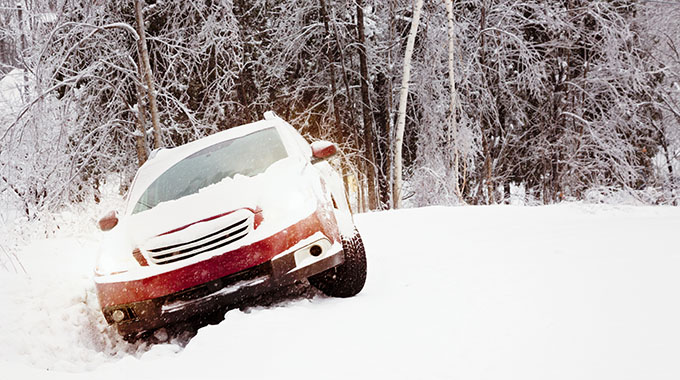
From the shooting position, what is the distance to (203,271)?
3.04 metres

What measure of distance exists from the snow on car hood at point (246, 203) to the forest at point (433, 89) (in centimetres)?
680

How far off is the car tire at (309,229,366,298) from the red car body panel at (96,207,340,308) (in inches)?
17.7

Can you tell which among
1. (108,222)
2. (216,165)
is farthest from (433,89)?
(108,222)

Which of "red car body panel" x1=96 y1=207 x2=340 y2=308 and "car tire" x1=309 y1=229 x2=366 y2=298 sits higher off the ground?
"red car body panel" x1=96 y1=207 x2=340 y2=308

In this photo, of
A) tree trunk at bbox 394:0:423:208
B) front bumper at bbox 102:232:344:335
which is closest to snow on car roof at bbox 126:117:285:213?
front bumper at bbox 102:232:344:335

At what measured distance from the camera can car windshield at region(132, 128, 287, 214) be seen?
155 inches

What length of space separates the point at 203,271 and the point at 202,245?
7.7 inches

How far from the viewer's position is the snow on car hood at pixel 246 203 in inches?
126

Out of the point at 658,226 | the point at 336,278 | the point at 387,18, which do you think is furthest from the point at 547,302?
Answer: the point at 387,18

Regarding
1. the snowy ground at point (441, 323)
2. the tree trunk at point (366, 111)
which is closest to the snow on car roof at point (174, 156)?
the snowy ground at point (441, 323)

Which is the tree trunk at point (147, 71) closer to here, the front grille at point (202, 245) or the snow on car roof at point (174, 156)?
the snow on car roof at point (174, 156)

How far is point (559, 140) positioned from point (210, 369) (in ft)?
45.9

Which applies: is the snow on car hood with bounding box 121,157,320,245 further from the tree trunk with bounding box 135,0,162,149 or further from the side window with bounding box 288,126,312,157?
the tree trunk with bounding box 135,0,162,149

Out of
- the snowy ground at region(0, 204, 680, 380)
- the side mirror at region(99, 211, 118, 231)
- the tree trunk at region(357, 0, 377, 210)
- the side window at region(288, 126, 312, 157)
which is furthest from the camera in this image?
the tree trunk at region(357, 0, 377, 210)
